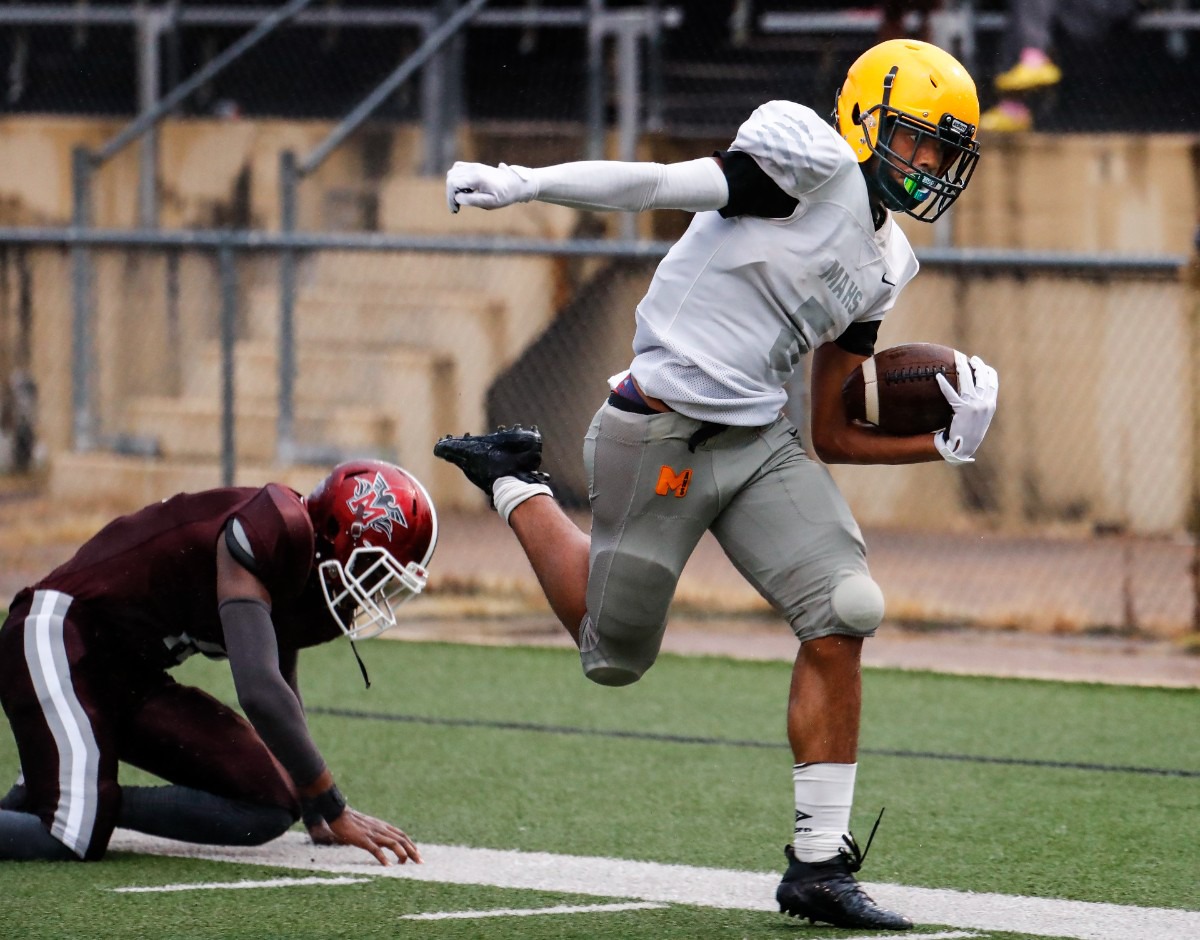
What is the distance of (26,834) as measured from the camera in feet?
15.5

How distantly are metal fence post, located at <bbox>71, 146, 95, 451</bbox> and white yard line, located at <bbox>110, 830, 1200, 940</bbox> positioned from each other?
538 cm

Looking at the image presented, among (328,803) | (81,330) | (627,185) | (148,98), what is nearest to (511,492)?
(328,803)

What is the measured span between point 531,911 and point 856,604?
983 millimetres

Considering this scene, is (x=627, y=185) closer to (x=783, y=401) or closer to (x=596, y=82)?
(x=783, y=401)

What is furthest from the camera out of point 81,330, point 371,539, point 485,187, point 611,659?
point 81,330

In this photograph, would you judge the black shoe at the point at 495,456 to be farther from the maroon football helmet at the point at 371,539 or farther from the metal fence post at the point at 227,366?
the metal fence post at the point at 227,366

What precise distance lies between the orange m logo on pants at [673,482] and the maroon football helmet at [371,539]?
68cm

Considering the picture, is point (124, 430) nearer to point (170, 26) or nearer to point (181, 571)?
point (170, 26)

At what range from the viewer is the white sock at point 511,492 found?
15.4 feet

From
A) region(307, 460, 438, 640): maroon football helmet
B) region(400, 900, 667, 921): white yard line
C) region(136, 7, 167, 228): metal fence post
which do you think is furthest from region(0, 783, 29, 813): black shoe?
region(136, 7, 167, 228): metal fence post

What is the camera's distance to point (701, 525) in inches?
170

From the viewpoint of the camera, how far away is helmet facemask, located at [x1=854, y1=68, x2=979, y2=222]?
14.0ft

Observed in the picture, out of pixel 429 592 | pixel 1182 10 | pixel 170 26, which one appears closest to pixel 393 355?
pixel 429 592

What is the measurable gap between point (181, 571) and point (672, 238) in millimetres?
7240
